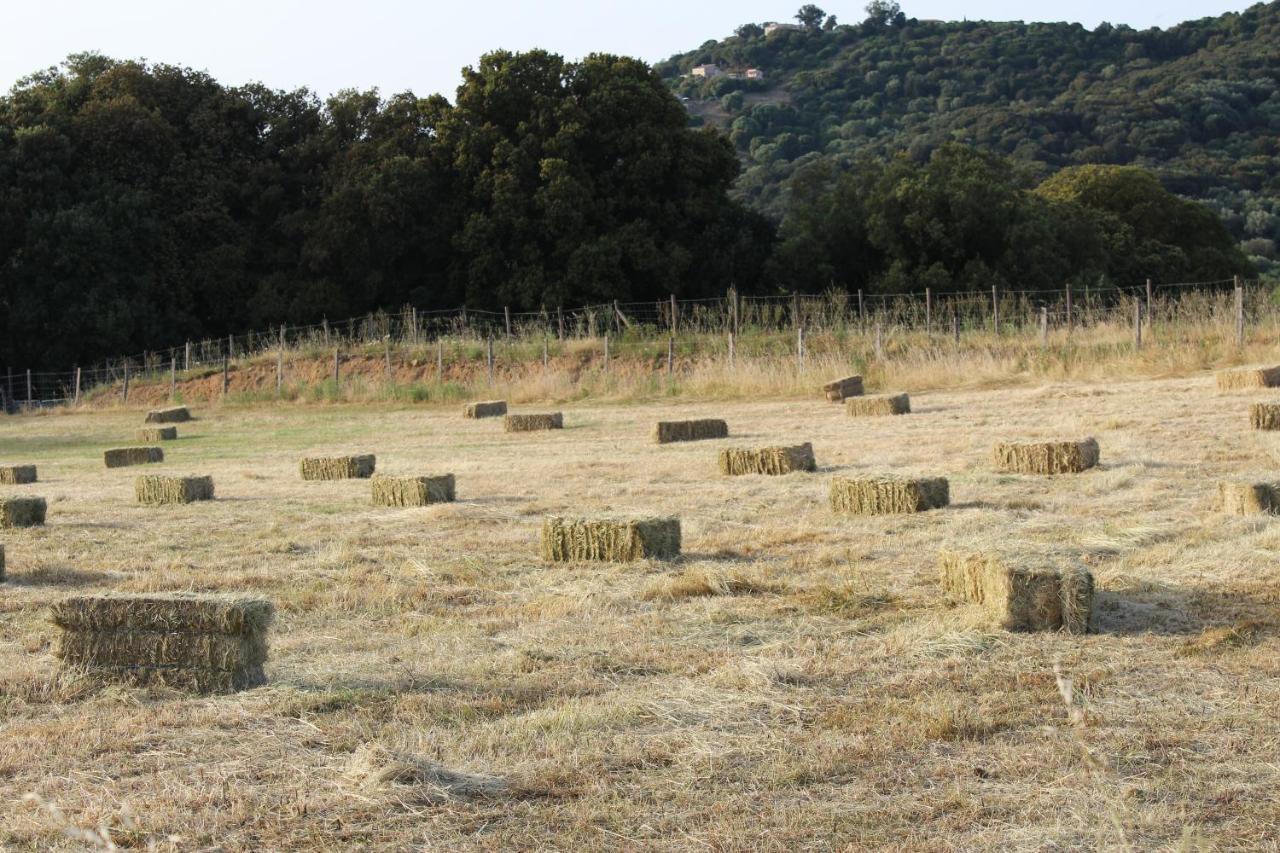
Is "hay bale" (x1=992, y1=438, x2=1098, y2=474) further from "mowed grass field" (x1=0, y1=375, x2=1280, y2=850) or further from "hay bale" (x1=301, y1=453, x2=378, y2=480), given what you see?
"hay bale" (x1=301, y1=453, x2=378, y2=480)

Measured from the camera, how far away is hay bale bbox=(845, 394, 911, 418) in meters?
19.8

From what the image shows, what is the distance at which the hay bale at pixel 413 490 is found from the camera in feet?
39.6

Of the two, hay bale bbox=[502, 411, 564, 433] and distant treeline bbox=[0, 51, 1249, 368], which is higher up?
distant treeline bbox=[0, 51, 1249, 368]

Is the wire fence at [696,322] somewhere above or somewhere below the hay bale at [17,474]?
above

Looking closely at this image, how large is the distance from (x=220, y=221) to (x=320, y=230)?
12.2 feet

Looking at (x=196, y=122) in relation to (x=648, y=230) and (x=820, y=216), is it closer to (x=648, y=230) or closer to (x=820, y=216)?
(x=648, y=230)

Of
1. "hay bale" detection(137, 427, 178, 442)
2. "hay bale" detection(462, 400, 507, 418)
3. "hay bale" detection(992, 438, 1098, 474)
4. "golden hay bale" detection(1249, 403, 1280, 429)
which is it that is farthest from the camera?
"hay bale" detection(137, 427, 178, 442)

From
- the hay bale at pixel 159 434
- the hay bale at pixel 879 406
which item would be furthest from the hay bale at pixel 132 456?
the hay bale at pixel 879 406

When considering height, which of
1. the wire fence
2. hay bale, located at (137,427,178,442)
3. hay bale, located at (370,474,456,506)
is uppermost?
the wire fence

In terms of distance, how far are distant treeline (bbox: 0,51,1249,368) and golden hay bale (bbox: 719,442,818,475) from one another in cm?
2620

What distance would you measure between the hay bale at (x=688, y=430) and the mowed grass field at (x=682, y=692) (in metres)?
6.07

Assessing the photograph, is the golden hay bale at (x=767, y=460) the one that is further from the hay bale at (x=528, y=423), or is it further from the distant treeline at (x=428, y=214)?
the distant treeline at (x=428, y=214)

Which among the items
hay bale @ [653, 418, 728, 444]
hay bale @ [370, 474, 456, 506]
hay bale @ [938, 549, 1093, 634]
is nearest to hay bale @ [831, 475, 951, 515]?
hay bale @ [370, 474, 456, 506]

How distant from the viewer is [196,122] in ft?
146
